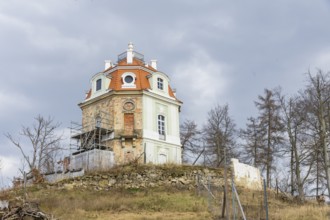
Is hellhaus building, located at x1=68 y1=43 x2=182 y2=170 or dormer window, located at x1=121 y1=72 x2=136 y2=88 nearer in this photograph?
hellhaus building, located at x1=68 y1=43 x2=182 y2=170

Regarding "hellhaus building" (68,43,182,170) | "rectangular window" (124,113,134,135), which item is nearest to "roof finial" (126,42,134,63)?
"hellhaus building" (68,43,182,170)

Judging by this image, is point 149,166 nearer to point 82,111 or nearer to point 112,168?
point 112,168

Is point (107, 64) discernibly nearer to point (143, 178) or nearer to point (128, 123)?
point (128, 123)

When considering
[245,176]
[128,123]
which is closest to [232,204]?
[245,176]

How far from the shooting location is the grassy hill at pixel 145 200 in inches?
697

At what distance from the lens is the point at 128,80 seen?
35.1 metres

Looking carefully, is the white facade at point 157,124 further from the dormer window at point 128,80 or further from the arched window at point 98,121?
the arched window at point 98,121

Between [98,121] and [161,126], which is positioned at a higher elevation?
[98,121]

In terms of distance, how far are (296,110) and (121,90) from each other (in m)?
13.5

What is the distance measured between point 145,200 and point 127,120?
1237 cm

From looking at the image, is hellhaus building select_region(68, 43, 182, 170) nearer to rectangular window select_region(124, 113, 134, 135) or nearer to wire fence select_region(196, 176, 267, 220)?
rectangular window select_region(124, 113, 134, 135)

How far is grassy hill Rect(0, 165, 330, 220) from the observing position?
1770cm

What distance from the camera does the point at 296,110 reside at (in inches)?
1185

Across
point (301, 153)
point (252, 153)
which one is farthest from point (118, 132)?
point (301, 153)
